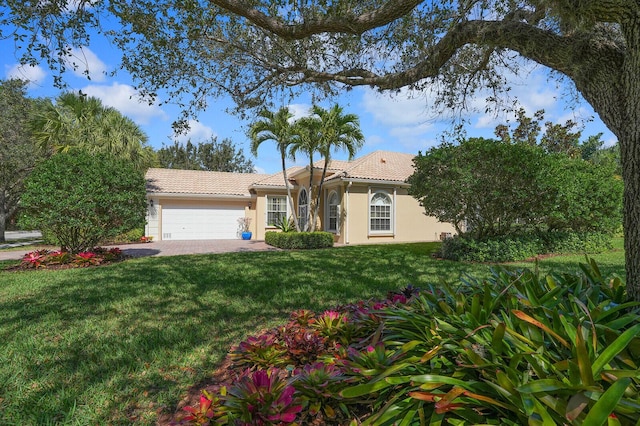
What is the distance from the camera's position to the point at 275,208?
69.5 ft

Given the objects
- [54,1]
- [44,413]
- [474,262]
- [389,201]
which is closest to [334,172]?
[389,201]

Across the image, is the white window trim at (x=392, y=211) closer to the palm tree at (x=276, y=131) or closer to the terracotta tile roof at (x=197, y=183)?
the palm tree at (x=276, y=131)

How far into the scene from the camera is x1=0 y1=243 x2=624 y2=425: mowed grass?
2.71 metres

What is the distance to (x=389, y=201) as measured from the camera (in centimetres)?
1816

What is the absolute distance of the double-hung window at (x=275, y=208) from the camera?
2097 centimetres

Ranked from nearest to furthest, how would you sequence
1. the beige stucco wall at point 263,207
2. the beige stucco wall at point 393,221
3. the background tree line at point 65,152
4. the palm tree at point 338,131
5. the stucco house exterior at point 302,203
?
the background tree line at point 65,152
the palm tree at point 338,131
the beige stucco wall at point 393,221
the stucco house exterior at point 302,203
the beige stucco wall at point 263,207

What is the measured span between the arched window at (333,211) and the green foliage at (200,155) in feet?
94.1

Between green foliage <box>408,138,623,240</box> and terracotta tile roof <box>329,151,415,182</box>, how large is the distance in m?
5.88

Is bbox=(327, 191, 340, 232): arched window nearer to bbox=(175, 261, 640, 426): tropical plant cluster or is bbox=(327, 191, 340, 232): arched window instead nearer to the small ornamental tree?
the small ornamental tree

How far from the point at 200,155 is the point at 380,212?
34012mm

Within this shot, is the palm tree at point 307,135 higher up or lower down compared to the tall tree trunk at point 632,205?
higher up

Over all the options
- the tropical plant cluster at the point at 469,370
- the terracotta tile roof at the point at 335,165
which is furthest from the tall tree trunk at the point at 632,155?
the terracotta tile roof at the point at 335,165

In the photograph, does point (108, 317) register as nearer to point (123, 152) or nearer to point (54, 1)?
point (54, 1)

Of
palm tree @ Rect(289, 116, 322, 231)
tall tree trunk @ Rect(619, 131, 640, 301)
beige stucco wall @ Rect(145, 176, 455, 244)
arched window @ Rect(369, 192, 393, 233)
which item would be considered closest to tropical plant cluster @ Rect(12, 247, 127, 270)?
beige stucco wall @ Rect(145, 176, 455, 244)
